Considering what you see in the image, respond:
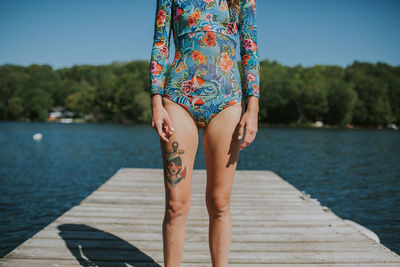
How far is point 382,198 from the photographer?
13.0m

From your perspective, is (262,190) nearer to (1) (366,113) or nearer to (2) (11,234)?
(2) (11,234)

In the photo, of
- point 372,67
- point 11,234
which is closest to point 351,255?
point 11,234

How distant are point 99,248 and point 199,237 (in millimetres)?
1264

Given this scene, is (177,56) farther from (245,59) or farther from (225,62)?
(245,59)

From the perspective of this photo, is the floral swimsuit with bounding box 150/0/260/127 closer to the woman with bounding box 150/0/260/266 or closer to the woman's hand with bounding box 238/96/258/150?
the woman with bounding box 150/0/260/266

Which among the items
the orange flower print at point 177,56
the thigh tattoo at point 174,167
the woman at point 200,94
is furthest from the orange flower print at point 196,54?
the thigh tattoo at point 174,167

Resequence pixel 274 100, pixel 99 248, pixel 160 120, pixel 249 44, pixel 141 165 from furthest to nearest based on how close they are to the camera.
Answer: pixel 274 100 → pixel 141 165 → pixel 99 248 → pixel 249 44 → pixel 160 120

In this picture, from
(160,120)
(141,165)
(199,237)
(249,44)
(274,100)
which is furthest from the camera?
(274,100)

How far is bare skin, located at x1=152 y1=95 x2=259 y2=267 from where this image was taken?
2.44 meters

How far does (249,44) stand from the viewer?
8.44 ft

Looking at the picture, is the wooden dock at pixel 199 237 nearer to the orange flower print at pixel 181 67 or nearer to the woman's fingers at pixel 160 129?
the woman's fingers at pixel 160 129

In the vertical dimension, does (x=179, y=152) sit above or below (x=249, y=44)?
below

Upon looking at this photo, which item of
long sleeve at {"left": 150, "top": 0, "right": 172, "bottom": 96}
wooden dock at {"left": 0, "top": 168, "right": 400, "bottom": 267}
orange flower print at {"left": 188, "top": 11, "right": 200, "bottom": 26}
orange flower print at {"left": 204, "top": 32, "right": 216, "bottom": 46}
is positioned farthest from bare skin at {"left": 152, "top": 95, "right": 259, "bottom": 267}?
wooden dock at {"left": 0, "top": 168, "right": 400, "bottom": 267}

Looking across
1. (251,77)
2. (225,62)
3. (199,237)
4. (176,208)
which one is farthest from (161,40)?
(199,237)
